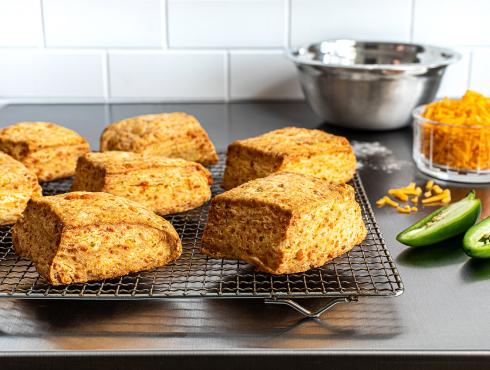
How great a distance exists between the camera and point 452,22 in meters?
2.43

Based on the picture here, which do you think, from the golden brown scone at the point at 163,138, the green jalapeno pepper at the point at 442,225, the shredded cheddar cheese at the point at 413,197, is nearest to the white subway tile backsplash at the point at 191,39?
the golden brown scone at the point at 163,138

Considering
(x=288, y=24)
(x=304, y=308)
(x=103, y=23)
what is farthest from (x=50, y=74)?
(x=304, y=308)

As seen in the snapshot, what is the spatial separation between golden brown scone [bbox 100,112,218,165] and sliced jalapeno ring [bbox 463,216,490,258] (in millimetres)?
770

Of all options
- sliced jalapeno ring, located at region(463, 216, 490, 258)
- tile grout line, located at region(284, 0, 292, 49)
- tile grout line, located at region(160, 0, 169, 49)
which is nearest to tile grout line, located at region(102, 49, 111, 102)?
tile grout line, located at region(160, 0, 169, 49)

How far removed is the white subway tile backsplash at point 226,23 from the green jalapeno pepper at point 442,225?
120 cm

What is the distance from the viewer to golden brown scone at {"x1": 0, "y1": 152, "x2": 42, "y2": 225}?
1458 millimetres

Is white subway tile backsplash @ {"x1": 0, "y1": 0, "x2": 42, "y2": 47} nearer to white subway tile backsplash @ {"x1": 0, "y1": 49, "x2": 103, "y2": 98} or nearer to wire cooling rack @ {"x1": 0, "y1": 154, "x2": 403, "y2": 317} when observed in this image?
white subway tile backsplash @ {"x1": 0, "y1": 49, "x2": 103, "y2": 98}

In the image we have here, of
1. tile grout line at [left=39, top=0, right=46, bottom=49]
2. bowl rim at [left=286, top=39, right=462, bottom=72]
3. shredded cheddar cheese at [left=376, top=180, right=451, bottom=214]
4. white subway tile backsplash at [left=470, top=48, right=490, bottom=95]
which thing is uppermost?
tile grout line at [left=39, top=0, right=46, bottom=49]

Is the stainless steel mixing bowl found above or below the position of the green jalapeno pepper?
above

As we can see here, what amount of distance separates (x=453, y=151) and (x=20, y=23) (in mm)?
1494

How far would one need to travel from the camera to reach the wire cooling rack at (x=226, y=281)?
1.09 meters

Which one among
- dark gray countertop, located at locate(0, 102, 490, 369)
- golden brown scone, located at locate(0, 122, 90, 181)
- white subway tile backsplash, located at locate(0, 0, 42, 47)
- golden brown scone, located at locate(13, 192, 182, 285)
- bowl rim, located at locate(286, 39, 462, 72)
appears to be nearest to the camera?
dark gray countertop, located at locate(0, 102, 490, 369)

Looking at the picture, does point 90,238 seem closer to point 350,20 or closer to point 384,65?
point 384,65

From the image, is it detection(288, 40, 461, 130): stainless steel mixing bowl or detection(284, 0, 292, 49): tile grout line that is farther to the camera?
detection(284, 0, 292, 49): tile grout line
